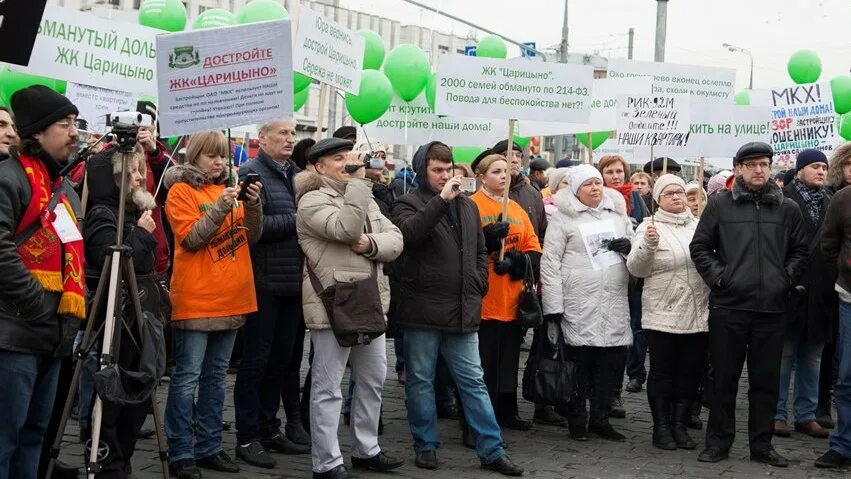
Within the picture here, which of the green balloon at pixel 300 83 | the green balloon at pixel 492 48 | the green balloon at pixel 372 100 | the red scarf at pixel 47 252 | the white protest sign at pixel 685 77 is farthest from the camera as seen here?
the green balloon at pixel 492 48

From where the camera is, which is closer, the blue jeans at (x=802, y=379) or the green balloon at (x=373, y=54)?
the blue jeans at (x=802, y=379)

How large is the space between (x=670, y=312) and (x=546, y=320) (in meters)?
0.94

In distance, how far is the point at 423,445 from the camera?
720 cm

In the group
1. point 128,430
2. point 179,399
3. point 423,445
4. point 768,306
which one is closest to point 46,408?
point 128,430

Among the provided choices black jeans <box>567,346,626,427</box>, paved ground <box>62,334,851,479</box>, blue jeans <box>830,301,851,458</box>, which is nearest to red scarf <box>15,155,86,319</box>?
paved ground <box>62,334,851,479</box>

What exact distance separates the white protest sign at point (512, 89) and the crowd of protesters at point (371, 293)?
0.49 m

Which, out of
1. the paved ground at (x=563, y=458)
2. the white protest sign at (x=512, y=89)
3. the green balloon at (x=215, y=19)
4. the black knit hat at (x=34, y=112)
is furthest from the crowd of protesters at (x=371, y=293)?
the green balloon at (x=215, y=19)

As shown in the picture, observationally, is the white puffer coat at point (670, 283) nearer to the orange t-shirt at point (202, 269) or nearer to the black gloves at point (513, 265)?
the black gloves at point (513, 265)

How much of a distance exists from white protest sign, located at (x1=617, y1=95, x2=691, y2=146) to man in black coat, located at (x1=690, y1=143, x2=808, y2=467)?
2.47 metres

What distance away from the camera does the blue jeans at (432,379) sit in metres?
7.15

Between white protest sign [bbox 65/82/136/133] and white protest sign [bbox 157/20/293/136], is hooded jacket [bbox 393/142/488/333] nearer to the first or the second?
white protest sign [bbox 157/20/293/136]

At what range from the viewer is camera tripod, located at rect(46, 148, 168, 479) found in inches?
213

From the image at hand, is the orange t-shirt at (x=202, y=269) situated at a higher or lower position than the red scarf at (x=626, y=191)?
lower

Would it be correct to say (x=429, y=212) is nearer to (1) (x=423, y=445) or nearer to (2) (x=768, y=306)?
(1) (x=423, y=445)
